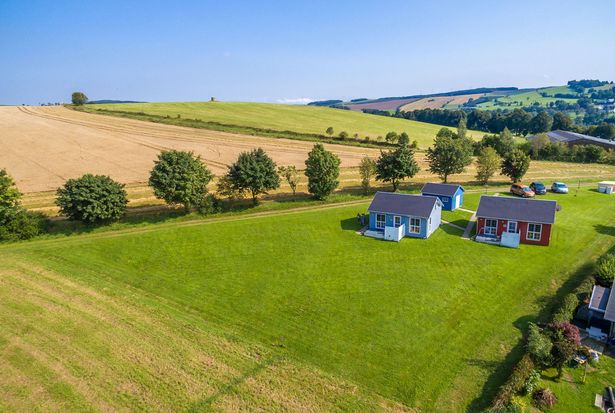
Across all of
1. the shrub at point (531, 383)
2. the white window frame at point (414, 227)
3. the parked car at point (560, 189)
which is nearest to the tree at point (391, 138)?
the parked car at point (560, 189)

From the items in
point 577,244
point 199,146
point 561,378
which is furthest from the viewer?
point 199,146

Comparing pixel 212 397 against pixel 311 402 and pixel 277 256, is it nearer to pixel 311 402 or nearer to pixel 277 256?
pixel 311 402

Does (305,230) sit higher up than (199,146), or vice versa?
(199,146)

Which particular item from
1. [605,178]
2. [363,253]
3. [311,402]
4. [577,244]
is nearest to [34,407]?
[311,402]

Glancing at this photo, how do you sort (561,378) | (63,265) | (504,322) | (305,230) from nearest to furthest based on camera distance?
(561,378)
(504,322)
(63,265)
(305,230)

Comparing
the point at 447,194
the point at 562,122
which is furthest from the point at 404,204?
the point at 562,122

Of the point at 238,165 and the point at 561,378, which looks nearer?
the point at 561,378
